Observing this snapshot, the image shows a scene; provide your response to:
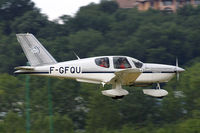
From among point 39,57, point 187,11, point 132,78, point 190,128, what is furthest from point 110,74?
point 187,11

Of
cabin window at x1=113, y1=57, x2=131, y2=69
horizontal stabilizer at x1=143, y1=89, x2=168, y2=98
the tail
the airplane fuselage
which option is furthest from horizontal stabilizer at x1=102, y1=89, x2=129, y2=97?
the tail

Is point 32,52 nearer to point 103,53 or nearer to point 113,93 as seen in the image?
point 113,93

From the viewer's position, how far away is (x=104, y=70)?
1962cm

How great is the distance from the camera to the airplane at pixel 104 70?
63.9ft

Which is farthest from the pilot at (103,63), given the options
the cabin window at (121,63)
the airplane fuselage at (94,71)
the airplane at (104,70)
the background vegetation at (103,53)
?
the background vegetation at (103,53)

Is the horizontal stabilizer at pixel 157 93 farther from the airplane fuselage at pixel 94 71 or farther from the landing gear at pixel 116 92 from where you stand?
the landing gear at pixel 116 92

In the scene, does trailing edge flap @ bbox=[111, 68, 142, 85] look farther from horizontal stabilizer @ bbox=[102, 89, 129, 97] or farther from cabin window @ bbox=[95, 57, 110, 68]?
cabin window @ bbox=[95, 57, 110, 68]

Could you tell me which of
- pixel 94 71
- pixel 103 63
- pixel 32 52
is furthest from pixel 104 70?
pixel 32 52

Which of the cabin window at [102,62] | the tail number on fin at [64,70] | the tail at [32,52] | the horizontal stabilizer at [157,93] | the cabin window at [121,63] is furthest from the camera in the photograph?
the tail at [32,52]

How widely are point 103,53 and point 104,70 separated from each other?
47.1 m

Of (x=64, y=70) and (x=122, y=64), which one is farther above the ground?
(x=122, y=64)

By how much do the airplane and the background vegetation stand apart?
1061 centimetres

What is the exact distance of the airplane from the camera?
63.9 ft

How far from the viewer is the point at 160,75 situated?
1983 cm
